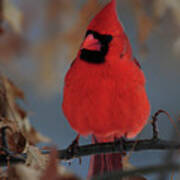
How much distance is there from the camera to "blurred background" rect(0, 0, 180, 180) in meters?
0.76

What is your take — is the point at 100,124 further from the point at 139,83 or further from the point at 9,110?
the point at 9,110

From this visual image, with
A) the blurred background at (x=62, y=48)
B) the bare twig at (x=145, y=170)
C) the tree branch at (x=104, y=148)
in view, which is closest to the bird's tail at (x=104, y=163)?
the tree branch at (x=104, y=148)

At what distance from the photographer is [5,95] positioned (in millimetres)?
624

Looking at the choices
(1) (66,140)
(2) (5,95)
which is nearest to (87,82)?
(2) (5,95)

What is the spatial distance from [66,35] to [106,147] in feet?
1.10

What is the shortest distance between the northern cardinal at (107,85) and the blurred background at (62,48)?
0.20m

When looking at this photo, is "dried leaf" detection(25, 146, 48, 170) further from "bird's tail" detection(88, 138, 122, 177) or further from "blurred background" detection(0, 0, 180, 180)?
"blurred background" detection(0, 0, 180, 180)

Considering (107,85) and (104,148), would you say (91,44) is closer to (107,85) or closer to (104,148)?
(107,85)

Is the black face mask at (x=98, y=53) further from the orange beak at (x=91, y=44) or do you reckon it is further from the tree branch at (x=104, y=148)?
the tree branch at (x=104, y=148)

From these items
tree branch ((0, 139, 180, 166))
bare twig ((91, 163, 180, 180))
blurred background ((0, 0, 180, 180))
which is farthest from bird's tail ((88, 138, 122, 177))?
bare twig ((91, 163, 180, 180))

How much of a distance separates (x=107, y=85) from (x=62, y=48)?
288 mm

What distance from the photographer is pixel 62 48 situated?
800mm

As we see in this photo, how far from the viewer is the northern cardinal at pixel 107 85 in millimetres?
542

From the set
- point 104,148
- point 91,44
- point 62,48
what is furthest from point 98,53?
point 62,48
